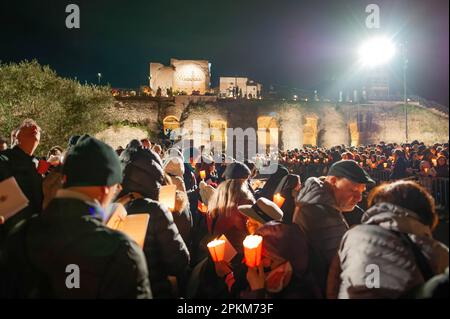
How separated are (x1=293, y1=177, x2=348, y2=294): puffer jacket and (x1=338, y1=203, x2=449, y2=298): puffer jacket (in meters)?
0.68

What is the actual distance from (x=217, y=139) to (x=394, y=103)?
2964 cm

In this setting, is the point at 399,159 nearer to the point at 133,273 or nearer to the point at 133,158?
the point at 133,158

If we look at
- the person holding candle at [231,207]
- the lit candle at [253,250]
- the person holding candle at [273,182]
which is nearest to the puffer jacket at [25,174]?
the person holding candle at [231,207]

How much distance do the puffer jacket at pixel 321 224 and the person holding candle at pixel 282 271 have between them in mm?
330

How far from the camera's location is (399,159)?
366 inches

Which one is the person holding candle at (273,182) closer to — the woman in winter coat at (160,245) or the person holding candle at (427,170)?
the woman in winter coat at (160,245)

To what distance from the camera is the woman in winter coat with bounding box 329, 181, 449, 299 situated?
178 centimetres

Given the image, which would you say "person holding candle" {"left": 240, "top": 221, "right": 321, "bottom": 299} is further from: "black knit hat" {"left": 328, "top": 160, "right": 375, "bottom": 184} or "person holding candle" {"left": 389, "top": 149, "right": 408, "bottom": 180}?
"person holding candle" {"left": 389, "top": 149, "right": 408, "bottom": 180}

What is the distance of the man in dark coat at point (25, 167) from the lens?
3674 millimetres

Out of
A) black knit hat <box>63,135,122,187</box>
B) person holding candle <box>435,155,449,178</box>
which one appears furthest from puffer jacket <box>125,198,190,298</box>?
person holding candle <box>435,155,449,178</box>

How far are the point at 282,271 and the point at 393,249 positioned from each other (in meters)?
0.79

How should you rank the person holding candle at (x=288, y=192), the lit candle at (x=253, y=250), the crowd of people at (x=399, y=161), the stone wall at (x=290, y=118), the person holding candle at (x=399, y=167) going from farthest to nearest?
1. the stone wall at (x=290, y=118)
2. the person holding candle at (x=399, y=167)
3. the crowd of people at (x=399, y=161)
4. the person holding candle at (x=288, y=192)
5. the lit candle at (x=253, y=250)

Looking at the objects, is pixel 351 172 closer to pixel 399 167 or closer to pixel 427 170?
pixel 427 170

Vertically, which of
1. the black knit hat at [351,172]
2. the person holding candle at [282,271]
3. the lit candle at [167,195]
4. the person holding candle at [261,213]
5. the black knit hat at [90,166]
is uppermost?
the black knit hat at [90,166]
